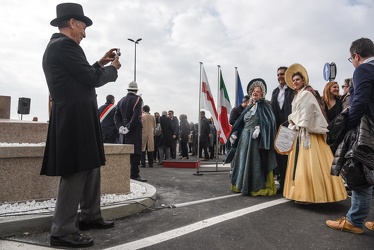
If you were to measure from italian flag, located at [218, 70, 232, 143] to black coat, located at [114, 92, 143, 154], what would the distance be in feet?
9.48

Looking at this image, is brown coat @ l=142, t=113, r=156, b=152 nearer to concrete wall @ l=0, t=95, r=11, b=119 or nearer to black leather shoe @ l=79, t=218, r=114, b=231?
concrete wall @ l=0, t=95, r=11, b=119

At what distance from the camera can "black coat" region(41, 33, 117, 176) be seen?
2768 millimetres

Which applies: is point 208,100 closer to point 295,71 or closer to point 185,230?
point 295,71

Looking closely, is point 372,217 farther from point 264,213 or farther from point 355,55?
point 355,55

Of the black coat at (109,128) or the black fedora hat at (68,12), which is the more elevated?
the black fedora hat at (68,12)

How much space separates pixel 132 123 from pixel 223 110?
10.9 feet

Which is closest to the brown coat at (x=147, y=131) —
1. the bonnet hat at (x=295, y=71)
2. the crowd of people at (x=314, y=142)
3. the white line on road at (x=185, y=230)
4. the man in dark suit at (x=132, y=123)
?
the man in dark suit at (x=132, y=123)

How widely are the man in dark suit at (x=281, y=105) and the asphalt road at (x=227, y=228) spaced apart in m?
0.89

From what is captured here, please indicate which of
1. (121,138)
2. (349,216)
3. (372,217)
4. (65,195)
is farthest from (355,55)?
(121,138)

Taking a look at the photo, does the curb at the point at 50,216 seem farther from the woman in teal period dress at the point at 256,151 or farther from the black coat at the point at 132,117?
the black coat at the point at 132,117

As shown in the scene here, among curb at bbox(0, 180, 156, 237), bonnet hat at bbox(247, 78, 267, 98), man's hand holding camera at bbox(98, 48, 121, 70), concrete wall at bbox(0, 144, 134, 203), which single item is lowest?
curb at bbox(0, 180, 156, 237)

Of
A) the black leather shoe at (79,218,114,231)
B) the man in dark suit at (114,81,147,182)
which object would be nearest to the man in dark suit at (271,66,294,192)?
the man in dark suit at (114,81,147,182)

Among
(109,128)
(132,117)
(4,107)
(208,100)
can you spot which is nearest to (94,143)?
(132,117)

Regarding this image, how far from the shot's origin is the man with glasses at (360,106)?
2986 mm
